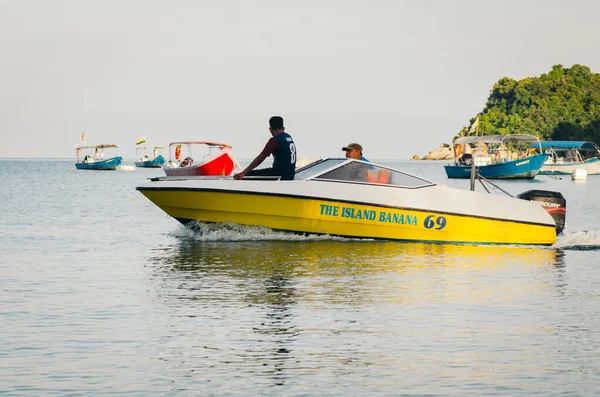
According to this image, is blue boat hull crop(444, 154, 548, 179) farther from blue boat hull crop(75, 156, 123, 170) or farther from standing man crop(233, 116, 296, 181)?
blue boat hull crop(75, 156, 123, 170)

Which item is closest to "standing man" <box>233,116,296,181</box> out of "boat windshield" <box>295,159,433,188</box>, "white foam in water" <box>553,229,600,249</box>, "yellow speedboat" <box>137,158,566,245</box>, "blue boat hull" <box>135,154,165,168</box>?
"yellow speedboat" <box>137,158,566,245</box>

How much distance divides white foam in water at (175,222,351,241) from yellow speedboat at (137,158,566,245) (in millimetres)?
140

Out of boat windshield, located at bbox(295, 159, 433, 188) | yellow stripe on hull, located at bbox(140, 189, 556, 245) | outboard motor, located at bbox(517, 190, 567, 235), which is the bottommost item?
yellow stripe on hull, located at bbox(140, 189, 556, 245)

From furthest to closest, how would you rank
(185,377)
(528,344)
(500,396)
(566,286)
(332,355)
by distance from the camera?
(566,286)
(528,344)
(332,355)
(185,377)
(500,396)

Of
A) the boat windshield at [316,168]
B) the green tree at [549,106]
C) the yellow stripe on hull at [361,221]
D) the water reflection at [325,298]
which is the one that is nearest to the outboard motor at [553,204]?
the yellow stripe on hull at [361,221]

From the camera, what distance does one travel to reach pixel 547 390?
8086 mm

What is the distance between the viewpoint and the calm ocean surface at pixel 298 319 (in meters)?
8.38

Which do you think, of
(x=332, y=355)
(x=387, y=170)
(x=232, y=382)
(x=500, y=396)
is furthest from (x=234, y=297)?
(x=387, y=170)

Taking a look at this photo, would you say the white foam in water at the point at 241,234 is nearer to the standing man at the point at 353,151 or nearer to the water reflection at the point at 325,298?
the water reflection at the point at 325,298

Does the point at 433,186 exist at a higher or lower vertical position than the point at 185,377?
higher

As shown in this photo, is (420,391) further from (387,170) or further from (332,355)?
(387,170)

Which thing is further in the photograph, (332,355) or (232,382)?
(332,355)

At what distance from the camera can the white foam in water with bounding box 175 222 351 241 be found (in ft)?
64.3

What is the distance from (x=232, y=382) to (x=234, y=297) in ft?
14.9
